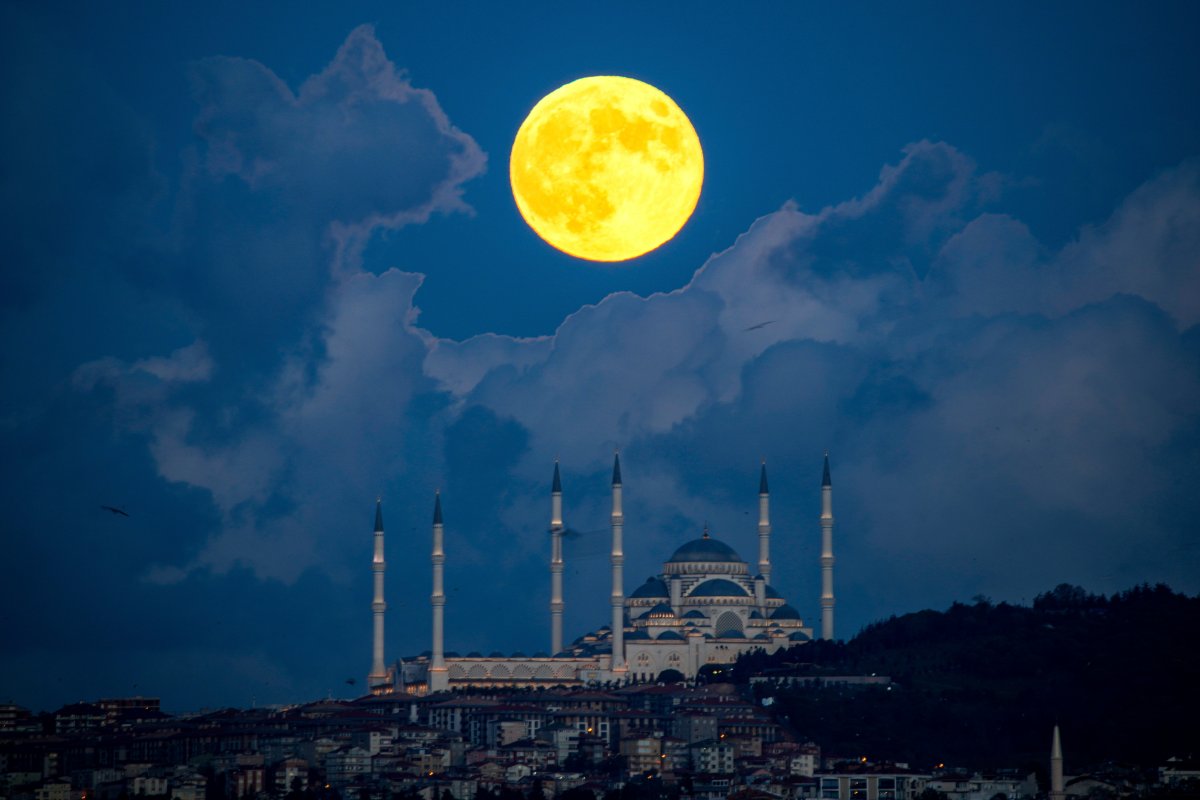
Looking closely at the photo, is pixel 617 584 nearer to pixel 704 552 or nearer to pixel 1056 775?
pixel 704 552

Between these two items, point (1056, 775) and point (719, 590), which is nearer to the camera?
point (1056, 775)

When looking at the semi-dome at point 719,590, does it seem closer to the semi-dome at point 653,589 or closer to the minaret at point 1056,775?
the semi-dome at point 653,589

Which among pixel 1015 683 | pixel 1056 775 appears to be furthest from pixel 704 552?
pixel 1056 775

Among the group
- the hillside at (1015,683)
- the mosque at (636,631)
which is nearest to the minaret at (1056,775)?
the hillside at (1015,683)

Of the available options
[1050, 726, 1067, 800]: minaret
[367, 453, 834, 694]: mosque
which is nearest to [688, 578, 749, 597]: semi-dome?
[367, 453, 834, 694]: mosque

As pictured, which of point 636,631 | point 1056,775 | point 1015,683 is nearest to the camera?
point 1056,775
